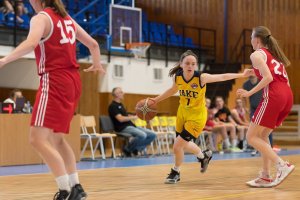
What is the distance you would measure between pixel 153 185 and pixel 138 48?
10.9 m

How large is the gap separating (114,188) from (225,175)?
2.42 metres

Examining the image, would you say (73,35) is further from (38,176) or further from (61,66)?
(38,176)

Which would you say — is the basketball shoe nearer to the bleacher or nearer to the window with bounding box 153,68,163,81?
the bleacher

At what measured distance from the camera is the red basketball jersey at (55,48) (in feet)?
18.2

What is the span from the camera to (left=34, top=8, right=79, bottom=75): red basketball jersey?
5.55m

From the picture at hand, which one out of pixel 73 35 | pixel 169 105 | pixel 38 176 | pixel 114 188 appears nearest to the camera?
pixel 73 35

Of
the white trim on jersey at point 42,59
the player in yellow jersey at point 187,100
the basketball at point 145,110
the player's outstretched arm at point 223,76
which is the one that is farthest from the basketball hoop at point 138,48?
the white trim on jersey at point 42,59

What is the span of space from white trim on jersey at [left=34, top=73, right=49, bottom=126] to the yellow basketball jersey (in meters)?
3.40

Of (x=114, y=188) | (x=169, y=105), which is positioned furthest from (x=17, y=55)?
(x=169, y=105)

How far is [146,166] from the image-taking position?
12.1 meters

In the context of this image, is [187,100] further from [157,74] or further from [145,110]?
[157,74]

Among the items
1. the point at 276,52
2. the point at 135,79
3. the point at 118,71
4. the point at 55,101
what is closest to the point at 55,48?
the point at 55,101

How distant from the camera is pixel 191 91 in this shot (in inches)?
343

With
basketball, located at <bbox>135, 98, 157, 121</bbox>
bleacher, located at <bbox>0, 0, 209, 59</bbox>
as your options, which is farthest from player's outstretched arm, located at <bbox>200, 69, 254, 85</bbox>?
bleacher, located at <bbox>0, 0, 209, 59</bbox>
